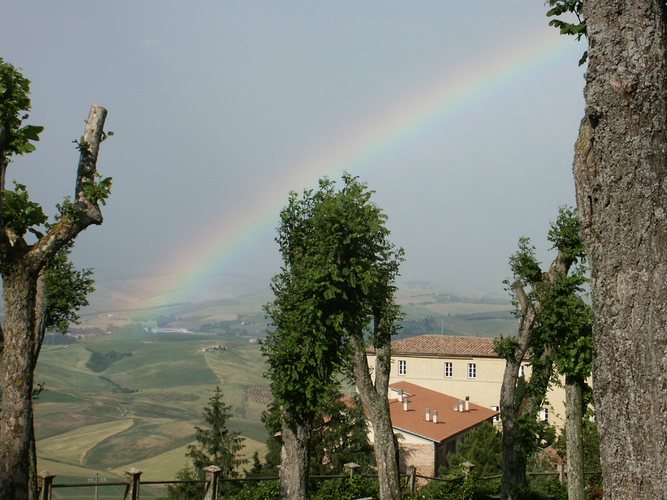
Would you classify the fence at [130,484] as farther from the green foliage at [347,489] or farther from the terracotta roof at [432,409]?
the terracotta roof at [432,409]

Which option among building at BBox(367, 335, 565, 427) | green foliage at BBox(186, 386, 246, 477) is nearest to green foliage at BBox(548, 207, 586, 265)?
green foliage at BBox(186, 386, 246, 477)

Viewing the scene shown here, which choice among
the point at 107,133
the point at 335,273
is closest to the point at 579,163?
the point at 107,133

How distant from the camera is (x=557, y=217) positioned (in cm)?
1928

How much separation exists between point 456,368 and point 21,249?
69.4 meters

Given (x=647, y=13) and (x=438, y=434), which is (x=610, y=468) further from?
(x=438, y=434)

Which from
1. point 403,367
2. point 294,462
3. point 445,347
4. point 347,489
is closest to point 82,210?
point 294,462

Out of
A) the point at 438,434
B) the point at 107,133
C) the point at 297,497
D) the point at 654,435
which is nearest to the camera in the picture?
the point at 654,435

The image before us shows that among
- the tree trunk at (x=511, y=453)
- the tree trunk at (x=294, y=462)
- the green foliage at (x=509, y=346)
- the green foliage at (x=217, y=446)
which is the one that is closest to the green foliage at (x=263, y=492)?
the tree trunk at (x=294, y=462)

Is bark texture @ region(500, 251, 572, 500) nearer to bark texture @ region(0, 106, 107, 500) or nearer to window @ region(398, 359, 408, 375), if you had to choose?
bark texture @ region(0, 106, 107, 500)

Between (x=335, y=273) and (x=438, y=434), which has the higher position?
(x=335, y=273)

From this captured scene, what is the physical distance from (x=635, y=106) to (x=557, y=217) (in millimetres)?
14422

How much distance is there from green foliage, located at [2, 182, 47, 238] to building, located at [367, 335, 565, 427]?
208 feet

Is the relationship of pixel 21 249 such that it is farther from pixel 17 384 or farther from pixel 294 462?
pixel 294 462

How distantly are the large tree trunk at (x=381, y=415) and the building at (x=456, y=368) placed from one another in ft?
172
